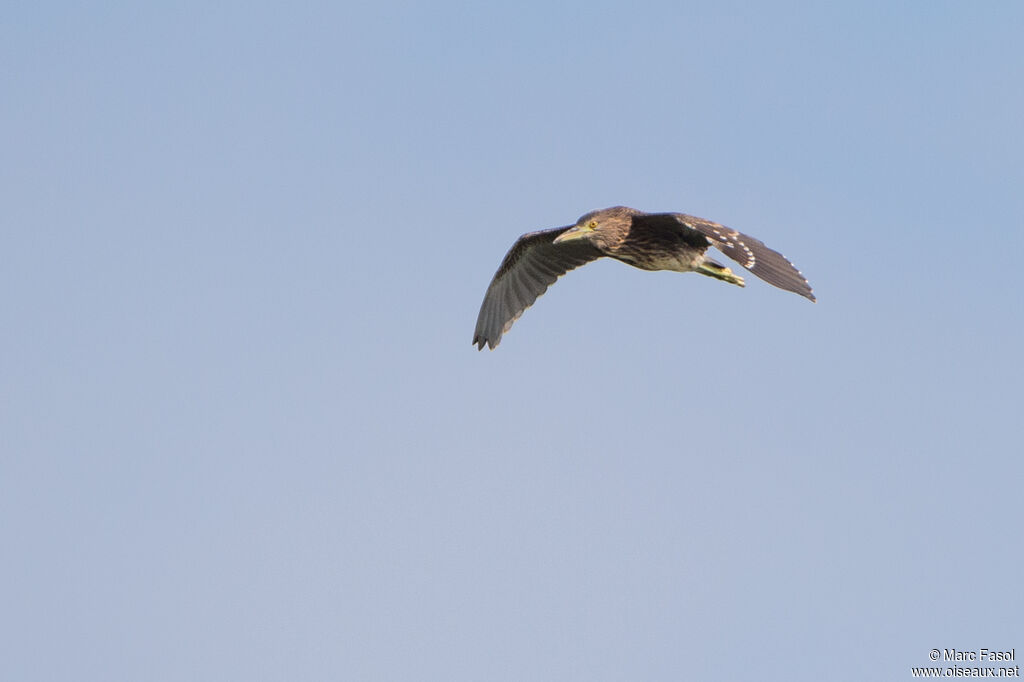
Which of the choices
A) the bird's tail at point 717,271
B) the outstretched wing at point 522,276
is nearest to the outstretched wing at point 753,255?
the bird's tail at point 717,271

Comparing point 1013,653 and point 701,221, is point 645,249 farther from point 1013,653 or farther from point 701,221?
point 1013,653

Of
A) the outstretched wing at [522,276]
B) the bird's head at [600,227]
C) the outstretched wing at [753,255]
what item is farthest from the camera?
the outstretched wing at [522,276]

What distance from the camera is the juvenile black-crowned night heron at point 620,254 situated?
42.4 feet

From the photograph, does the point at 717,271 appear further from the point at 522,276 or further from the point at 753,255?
the point at 522,276

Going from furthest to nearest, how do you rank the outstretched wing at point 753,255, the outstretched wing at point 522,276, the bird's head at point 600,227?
the outstretched wing at point 522,276 → the bird's head at point 600,227 → the outstretched wing at point 753,255

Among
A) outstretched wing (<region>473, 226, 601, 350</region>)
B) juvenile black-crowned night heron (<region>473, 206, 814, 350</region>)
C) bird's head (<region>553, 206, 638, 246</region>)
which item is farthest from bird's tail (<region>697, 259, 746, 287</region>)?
outstretched wing (<region>473, 226, 601, 350</region>)

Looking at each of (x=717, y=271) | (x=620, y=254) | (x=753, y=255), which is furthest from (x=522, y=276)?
(x=753, y=255)

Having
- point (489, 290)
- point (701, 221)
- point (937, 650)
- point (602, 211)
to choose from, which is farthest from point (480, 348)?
point (937, 650)

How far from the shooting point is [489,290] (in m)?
15.6

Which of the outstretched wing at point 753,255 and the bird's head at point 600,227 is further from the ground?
the bird's head at point 600,227

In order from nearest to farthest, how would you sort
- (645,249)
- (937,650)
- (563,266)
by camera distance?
(937,650) → (645,249) → (563,266)

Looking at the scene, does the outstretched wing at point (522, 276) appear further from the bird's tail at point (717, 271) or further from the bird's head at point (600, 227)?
the bird's tail at point (717, 271)

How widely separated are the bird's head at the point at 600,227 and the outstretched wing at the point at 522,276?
782mm

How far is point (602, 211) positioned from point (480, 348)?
2304 mm
